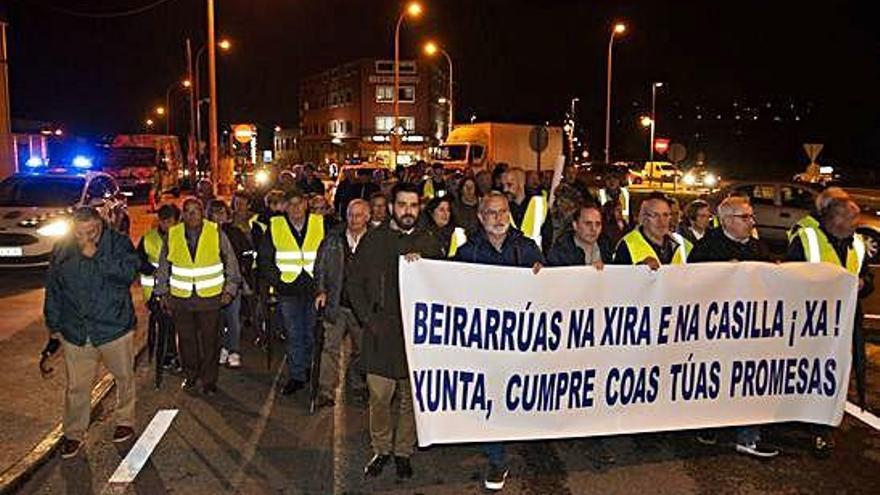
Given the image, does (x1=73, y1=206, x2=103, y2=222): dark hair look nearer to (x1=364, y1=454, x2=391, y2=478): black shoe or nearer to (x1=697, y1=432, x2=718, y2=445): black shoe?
(x1=364, y1=454, x2=391, y2=478): black shoe

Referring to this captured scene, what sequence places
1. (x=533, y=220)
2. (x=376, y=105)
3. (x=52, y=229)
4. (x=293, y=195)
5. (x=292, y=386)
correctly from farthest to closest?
1. (x=376, y=105)
2. (x=52, y=229)
3. (x=533, y=220)
4. (x=293, y=195)
5. (x=292, y=386)

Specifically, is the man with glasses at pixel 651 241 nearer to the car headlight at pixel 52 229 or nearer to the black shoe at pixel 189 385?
the black shoe at pixel 189 385

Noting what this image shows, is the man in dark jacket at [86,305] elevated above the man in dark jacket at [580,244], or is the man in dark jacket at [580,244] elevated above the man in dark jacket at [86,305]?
the man in dark jacket at [580,244]

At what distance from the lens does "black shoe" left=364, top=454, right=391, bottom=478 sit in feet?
20.6

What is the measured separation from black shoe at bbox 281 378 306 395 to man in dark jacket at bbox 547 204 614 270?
8.94 ft

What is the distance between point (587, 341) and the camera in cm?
638

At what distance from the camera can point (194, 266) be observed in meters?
8.21

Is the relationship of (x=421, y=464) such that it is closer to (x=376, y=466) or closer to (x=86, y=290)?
(x=376, y=466)

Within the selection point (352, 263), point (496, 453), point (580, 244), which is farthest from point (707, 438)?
point (352, 263)

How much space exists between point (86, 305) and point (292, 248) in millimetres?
2320

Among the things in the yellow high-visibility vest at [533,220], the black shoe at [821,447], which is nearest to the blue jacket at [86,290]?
the yellow high-visibility vest at [533,220]

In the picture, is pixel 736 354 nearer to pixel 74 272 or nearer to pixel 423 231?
pixel 423 231

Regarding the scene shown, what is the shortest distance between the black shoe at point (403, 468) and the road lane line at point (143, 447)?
1.76 meters

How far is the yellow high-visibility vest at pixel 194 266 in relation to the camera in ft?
27.0
